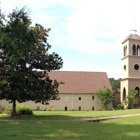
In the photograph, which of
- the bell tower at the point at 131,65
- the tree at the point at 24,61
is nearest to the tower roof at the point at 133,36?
the bell tower at the point at 131,65

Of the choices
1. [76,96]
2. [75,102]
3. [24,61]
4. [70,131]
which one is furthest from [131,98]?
[70,131]

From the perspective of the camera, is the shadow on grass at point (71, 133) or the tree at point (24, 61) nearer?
the shadow on grass at point (71, 133)

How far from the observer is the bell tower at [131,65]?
51425 millimetres

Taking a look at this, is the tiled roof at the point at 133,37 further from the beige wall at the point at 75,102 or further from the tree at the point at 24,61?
the tree at the point at 24,61

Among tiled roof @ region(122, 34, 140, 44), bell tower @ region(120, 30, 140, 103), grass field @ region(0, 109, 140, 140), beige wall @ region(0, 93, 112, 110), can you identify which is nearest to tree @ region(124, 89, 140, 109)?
bell tower @ region(120, 30, 140, 103)

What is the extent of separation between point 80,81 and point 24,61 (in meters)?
31.5

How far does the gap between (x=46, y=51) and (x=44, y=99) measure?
516 cm

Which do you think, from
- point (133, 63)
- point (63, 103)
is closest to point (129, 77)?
point (133, 63)

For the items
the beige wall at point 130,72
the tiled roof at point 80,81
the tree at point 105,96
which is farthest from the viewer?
the tiled roof at point 80,81

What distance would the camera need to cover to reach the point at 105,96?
165ft

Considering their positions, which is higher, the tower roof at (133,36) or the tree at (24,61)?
the tower roof at (133,36)

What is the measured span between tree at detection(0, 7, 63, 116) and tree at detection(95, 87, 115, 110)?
23.5 meters

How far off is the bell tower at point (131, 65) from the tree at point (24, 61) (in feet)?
88.3

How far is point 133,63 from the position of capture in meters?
52.5
